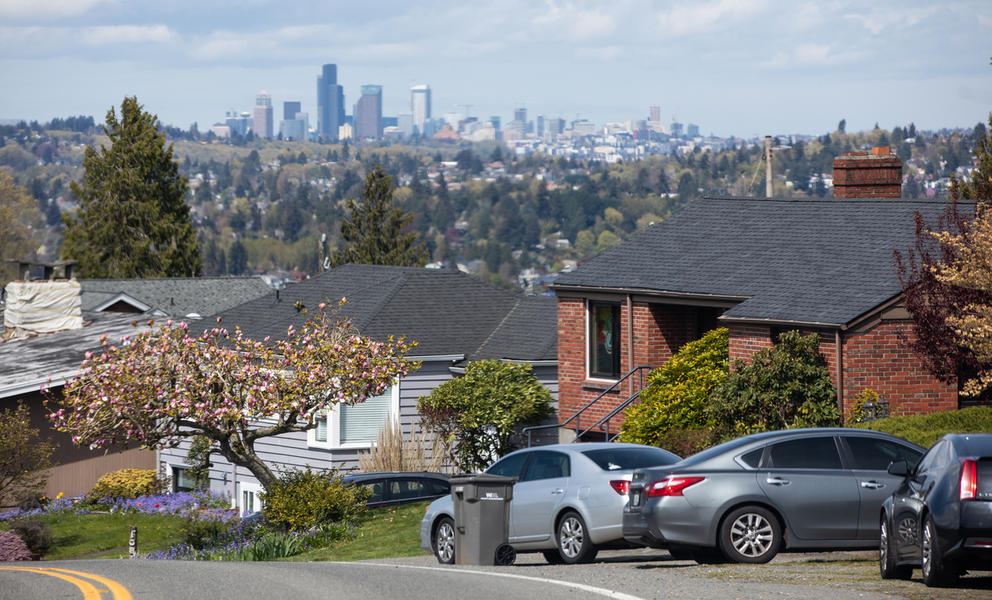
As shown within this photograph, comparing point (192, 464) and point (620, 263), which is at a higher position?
point (620, 263)

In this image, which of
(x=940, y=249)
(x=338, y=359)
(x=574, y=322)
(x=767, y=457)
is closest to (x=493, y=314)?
(x=574, y=322)

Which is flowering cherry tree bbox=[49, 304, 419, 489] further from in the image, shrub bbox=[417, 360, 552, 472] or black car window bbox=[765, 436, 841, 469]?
black car window bbox=[765, 436, 841, 469]

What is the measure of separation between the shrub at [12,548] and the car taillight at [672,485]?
16143 mm

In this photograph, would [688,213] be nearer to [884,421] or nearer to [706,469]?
[884,421]

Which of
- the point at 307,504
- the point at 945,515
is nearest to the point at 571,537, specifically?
the point at 945,515

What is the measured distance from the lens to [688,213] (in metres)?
33.4

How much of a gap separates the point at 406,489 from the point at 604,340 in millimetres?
5717

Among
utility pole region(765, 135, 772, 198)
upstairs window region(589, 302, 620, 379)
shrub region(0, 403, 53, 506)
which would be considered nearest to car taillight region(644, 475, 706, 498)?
upstairs window region(589, 302, 620, 379)

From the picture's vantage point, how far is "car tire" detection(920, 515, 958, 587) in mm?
13258

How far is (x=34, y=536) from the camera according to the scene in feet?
95.9

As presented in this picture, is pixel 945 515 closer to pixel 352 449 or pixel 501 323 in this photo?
pixel 352 449

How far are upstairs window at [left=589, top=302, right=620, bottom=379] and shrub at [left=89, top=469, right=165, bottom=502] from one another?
13.8 meters

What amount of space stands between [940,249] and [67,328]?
29.7 metres

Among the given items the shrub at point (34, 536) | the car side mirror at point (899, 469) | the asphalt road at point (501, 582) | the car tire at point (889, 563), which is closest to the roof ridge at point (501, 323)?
the shrub at point (34, 536)
